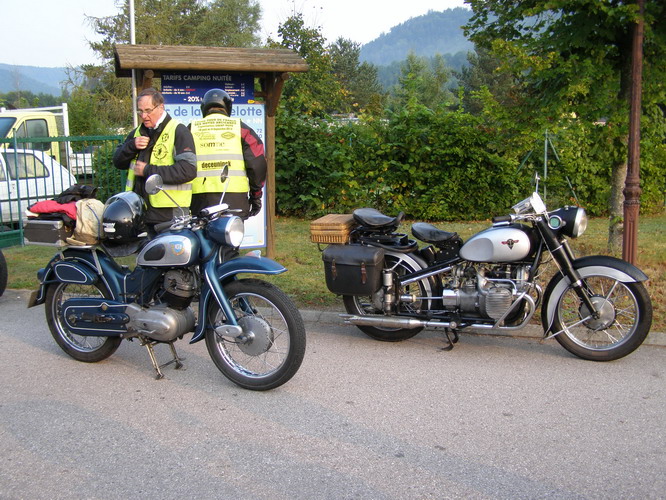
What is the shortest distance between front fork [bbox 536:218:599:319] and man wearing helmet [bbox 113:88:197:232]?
265cm

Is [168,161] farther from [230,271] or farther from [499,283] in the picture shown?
[499,283]

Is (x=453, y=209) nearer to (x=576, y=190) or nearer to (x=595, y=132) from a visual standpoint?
(x=576, y=190)

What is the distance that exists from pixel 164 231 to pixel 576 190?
350 inches

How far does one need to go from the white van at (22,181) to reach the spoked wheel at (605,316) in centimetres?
725

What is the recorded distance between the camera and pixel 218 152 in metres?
6.11

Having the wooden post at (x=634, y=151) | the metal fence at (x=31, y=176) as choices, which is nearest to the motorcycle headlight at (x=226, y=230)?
the wooden post at (x=634, y=151)

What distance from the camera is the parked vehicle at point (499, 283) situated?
498cm

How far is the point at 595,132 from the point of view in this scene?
7453mm

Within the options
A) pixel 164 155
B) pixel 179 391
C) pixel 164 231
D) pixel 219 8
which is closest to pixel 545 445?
pixel 179 391

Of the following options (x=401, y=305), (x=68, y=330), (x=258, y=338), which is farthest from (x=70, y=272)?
(x=401, y=305)

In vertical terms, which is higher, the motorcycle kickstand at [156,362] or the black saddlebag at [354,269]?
the black saddlebag at [354,269]

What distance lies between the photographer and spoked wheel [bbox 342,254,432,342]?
5.50 metres

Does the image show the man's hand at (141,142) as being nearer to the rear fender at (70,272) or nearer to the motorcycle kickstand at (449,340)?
the rear fender at (70,272)

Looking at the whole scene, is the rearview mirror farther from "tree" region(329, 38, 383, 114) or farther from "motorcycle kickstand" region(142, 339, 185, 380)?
"tree" region(329, 38, 383, 114)
